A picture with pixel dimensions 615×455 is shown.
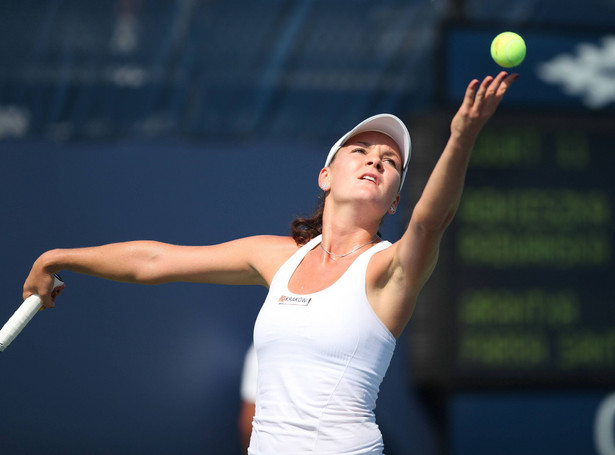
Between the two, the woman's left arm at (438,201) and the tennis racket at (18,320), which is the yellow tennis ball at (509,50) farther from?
the tennis racket at (18,320)

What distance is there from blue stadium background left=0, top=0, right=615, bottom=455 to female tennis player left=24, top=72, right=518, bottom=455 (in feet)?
9.15

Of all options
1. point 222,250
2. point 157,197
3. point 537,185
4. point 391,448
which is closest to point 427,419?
point 391,448

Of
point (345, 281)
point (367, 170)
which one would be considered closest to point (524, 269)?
point (367, 170)

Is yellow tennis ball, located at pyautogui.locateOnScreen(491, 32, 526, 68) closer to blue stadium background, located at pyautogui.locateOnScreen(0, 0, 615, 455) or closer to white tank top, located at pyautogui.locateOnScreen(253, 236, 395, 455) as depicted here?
white tank top, located at pyautogui.locateOnScreen(253, 236, 395, 455)

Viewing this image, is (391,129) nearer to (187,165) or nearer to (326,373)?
(326,373)

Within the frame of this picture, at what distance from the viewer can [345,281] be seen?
8.60 feet

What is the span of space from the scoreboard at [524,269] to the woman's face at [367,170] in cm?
267

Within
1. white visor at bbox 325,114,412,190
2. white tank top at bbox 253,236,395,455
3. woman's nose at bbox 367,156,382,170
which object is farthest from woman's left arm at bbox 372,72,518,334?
white visor at bbox 325,114,412,190

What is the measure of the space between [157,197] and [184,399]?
1297 mm

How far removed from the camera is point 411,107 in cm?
639

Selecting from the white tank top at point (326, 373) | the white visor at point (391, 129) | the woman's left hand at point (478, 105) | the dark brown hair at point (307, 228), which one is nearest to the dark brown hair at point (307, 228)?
the dark brown hair at point (307, 228)

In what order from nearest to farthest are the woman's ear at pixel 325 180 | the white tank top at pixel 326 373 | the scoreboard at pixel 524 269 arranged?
the white tank top at pixel 326 373 < the woman's ear at pixel 325 180 < the scoreboard at pixel 524 269

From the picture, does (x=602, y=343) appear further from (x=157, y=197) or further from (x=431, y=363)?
(x=157, y=197)

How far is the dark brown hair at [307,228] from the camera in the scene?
3.07 m
